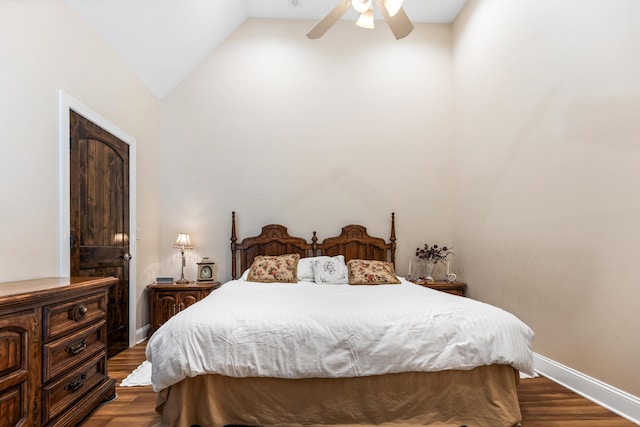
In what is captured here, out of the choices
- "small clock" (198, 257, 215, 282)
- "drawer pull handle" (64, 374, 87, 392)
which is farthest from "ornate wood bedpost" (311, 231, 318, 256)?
"drawer pull handle" (64, 374, 87, 392)

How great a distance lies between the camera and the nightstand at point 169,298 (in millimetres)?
3787

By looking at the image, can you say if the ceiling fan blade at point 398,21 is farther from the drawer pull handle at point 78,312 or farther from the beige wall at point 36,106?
the drawer pull handle at point 78,312

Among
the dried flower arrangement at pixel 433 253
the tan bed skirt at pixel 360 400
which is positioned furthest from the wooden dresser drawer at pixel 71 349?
the dried flower arrangement at pixel 433 253

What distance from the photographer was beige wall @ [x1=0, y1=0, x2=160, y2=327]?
208 cm

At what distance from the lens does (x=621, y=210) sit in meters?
2.22

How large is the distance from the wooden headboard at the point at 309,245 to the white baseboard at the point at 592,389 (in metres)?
1.95

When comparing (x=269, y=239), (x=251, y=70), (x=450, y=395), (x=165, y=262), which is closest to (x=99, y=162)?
(x=165, y=262)

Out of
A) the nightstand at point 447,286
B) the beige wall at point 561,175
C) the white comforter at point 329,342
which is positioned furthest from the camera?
the nightstand at point 447,286

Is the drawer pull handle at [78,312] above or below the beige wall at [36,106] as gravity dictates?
below

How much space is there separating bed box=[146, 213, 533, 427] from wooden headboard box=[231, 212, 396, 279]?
218 cm

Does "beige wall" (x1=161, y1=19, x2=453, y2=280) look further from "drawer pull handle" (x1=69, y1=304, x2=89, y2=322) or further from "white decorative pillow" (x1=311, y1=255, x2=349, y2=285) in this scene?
"drawer pull handle" (x1=69, y1=304, x2=89, y2=322)

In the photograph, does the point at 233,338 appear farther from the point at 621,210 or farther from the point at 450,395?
the point at 621,210

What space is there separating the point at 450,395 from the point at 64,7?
3809mm

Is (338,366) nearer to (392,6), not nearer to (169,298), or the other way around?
(392,6)
